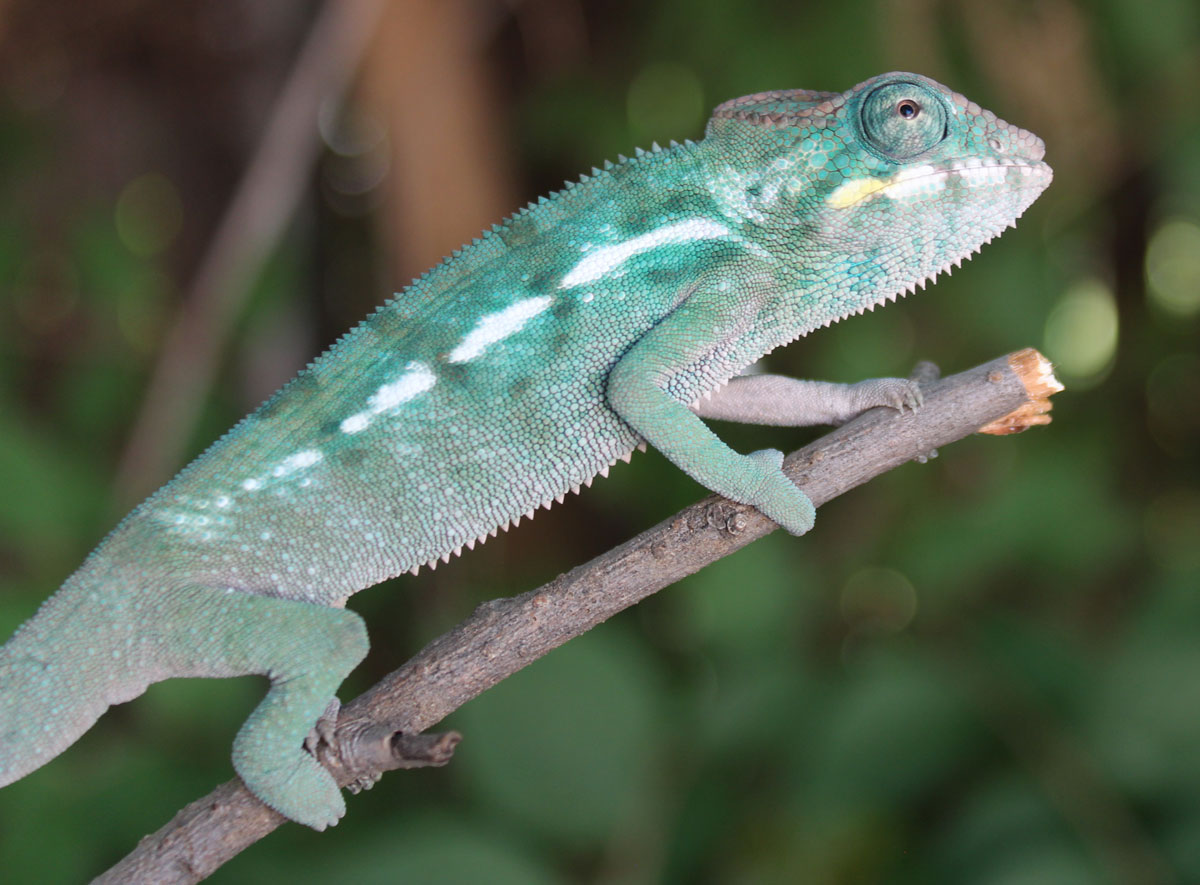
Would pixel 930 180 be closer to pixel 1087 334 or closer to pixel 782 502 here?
pixel 782 502

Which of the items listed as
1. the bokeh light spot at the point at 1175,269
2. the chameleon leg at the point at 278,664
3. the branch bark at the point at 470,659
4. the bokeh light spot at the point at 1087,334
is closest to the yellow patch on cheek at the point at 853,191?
the branch bark at the point at 470,659

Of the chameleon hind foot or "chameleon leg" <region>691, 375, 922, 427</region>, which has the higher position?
"chameleon leg" <region>691, 375, 922, 427</region>

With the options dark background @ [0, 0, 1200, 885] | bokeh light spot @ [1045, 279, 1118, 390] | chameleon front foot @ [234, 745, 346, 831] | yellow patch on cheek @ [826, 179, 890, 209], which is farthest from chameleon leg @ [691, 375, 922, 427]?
bokeh light spot @ [1045, 279, 1118, 390]

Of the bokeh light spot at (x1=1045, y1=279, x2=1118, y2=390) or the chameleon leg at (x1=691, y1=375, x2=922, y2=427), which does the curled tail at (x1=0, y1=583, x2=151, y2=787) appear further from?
the bokeh light spot at (x1=1045, y1=279, x2=1118, y2=390)

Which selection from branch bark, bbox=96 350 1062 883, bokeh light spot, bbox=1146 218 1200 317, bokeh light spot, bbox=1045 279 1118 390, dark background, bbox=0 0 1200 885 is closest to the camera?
branch bark, bbox=96 350 1062 883

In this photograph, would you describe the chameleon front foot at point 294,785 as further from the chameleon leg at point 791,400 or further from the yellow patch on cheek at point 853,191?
the yellow patch on cheek at point 853,191

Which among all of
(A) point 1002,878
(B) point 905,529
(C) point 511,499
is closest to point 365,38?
(C) point 511,499

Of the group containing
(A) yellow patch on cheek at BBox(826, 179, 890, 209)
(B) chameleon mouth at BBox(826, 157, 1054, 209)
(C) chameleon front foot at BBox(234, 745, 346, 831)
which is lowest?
(C) chameleon front foot at BBox(234, 745, 346, 831)
